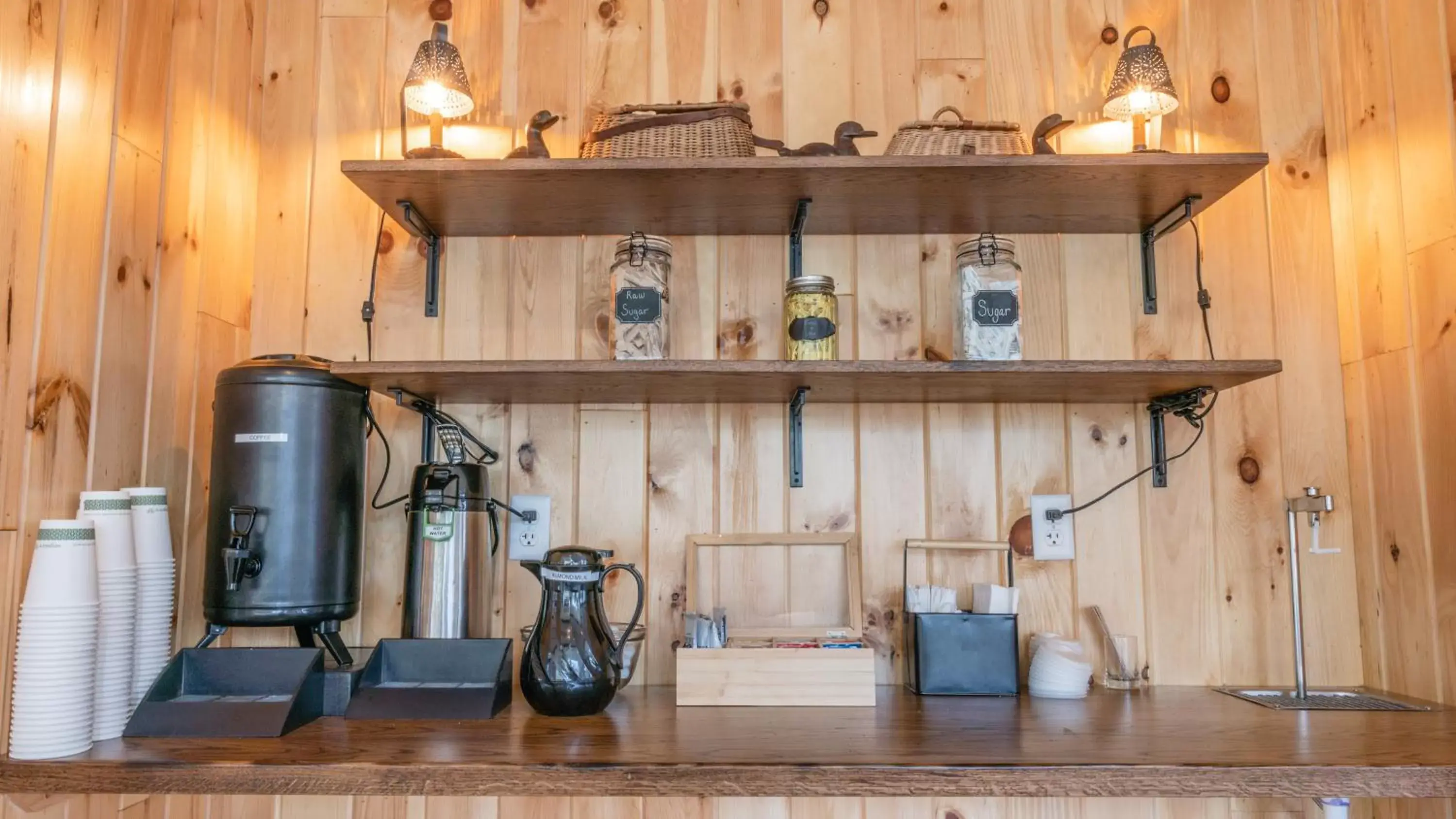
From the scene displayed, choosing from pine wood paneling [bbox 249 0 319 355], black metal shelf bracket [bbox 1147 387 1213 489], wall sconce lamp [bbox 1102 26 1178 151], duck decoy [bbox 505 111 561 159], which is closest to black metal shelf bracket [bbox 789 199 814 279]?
duck decoy [bbox 505 111 561 159]

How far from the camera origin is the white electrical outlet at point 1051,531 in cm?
179

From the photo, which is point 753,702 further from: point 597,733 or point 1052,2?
point 1052,2

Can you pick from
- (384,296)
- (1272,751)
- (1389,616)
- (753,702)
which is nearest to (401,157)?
(384,296)

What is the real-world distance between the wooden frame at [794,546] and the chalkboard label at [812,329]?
0.37 m

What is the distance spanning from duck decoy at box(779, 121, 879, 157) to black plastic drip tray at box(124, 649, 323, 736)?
1121mm

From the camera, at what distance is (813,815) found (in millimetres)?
1767

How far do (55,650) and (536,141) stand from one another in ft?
3.43

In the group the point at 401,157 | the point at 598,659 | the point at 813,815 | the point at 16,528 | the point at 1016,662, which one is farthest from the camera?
the point at 401,157

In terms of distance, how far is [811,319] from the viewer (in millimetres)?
1639

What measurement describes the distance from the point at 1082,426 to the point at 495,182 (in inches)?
45.7

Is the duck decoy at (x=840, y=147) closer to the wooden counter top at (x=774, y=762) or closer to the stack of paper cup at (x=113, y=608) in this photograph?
the wooden counter top at (x=774, y=762)

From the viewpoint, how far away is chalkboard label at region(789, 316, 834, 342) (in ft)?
5.36

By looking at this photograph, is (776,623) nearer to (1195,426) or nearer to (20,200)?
(1195,426)

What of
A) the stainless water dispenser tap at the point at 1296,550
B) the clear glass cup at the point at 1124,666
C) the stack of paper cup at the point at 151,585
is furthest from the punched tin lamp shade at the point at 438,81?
the stainless water dispenser tap at the point at 1296,550
